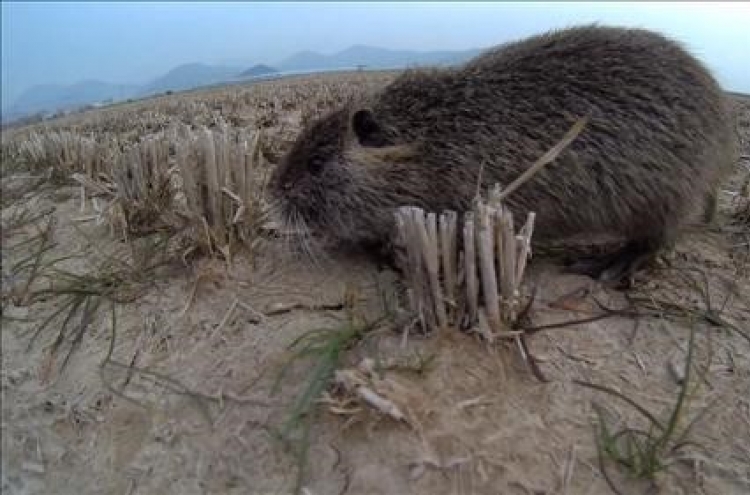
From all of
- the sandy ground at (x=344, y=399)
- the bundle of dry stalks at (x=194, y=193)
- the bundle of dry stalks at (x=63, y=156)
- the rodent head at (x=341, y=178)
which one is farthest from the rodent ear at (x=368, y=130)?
the bundle of dry stalks at (x=63, y=156)

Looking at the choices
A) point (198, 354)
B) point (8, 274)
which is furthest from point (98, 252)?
point (198, 354)

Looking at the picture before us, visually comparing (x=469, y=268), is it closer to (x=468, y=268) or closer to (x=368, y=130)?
(x=468, y=268)

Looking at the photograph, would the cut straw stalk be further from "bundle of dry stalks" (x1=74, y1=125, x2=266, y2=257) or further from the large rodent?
"bundle of dry stalks" (x1=74, y1=125, x2=266, y2=257)

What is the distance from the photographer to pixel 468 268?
196 centimetres

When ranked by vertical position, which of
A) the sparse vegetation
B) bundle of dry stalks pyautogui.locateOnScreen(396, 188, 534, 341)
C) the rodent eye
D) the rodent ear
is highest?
the rodent ear

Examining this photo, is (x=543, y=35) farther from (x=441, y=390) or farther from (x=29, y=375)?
(x=29, y=375)

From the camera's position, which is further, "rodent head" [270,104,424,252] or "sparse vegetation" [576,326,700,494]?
"rodent head" [270,104,424,252]

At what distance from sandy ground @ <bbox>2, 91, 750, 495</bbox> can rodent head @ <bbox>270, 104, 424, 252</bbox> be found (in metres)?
0.28

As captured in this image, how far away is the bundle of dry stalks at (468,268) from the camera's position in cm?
195

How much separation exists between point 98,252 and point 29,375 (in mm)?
695

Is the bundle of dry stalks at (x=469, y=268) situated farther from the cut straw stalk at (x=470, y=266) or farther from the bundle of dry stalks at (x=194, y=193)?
the bundle of dry stalks at (x=194, y=193)

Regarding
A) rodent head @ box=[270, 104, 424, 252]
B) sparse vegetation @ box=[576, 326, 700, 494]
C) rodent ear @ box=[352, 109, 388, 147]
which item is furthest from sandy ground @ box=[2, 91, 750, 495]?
rodent ear @ box=[352, 109, 388, 147]

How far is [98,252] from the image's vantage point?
8.61 feet

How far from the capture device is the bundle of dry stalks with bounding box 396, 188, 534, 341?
76.9 inches
